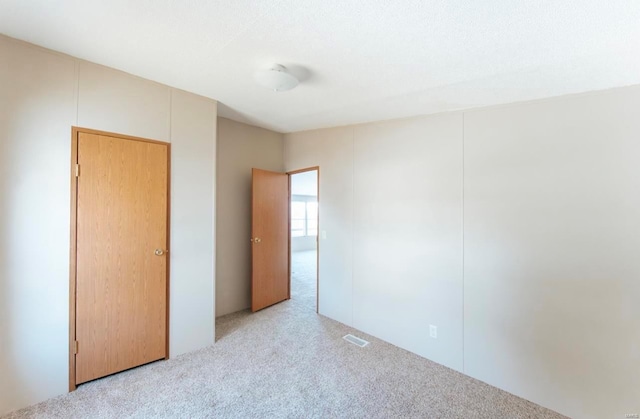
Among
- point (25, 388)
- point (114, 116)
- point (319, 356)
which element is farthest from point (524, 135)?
point (25, 388)

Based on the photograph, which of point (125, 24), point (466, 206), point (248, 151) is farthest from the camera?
point (248, 151)

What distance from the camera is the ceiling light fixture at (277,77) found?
6.43 ft

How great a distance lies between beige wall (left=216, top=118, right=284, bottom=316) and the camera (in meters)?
3.56

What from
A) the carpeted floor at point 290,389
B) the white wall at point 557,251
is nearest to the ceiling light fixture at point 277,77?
the white wall at point 557,251

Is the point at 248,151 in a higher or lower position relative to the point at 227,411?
higher

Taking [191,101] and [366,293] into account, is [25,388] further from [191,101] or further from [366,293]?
[366,293]

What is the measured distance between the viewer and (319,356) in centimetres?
261

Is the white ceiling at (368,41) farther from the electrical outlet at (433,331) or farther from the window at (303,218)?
the window at (303,218)

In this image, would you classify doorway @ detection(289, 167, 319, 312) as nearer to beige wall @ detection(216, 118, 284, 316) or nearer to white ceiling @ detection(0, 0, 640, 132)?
beige wall @ detection(216, 118, 284, 316)

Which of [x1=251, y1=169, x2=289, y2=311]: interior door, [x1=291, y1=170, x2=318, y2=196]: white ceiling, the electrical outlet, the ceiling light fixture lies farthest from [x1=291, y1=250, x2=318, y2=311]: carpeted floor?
the ceiling light fixture

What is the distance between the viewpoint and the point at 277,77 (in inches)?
78.3

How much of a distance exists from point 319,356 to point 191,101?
278 cm

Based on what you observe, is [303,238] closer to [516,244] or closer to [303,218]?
[303,218]

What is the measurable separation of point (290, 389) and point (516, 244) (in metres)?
2.13
